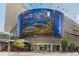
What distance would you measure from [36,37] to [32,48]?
0.14m

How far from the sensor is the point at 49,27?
288cm

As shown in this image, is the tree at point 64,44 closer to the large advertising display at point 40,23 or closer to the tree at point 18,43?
the large advertising display at point 40,23

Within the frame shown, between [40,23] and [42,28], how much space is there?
64mm

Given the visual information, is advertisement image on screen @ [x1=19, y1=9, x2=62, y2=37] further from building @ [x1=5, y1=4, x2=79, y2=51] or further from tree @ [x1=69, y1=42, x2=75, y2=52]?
tree @ [x1=69, y1=42, x2=75, y2=52]

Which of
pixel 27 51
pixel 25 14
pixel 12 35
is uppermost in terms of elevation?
pixel 25 14

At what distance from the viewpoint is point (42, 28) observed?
9.46 ft

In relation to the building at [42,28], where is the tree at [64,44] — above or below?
below

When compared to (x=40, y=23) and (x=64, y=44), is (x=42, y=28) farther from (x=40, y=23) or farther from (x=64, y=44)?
(x=64, y=44)

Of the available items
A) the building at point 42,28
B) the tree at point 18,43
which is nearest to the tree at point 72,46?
the building at point 42,28

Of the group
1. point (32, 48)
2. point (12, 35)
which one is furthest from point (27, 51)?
point (12, 35)

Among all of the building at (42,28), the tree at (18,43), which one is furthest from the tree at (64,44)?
the tree at (18,43)

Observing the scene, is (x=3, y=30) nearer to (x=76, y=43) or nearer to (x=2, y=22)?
(x=2, y=22)

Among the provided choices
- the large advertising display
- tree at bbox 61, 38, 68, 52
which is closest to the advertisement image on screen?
the large advertising display

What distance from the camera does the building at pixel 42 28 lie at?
2867mm
